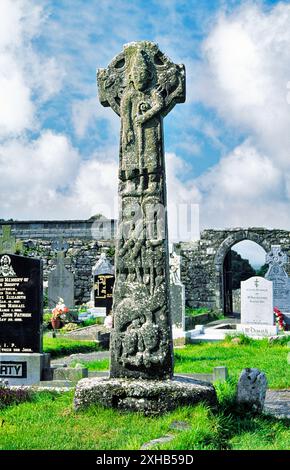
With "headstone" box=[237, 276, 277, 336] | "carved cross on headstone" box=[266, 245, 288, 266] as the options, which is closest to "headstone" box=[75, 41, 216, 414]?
"headstone" box=[237, 276, 277, 336]

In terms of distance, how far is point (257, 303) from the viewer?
54.6ft

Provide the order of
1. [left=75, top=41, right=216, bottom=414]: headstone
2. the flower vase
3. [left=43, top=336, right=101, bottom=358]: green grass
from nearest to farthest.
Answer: [left=75, top=41, right=216, bottom=414]: headstone → [left=43, top=336, right=101, bottom=358]: green grass → the flower vase

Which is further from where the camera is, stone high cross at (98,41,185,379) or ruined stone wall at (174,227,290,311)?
ruined stone wall at (174,227,290,311)

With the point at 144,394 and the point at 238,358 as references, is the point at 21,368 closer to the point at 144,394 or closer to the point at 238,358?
the point at 144,394

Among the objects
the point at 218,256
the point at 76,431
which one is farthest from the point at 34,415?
the point at 218,256

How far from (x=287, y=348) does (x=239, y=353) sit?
4.88 ft

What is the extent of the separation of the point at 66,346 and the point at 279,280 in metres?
9.77

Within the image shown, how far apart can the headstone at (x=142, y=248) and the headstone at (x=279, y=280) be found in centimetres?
1523

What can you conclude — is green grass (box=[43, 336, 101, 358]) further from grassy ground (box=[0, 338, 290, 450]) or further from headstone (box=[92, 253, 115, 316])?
grassy ground (box=[0, 338, 290, 450])

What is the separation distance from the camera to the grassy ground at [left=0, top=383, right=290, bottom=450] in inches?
180

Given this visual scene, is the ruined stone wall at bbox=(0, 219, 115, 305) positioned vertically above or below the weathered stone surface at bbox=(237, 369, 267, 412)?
above

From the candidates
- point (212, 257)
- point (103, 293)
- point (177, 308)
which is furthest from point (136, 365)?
point (212, 257)

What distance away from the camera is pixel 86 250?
1051 inches

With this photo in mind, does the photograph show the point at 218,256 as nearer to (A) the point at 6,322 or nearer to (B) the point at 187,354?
(B) the point at 187,354
